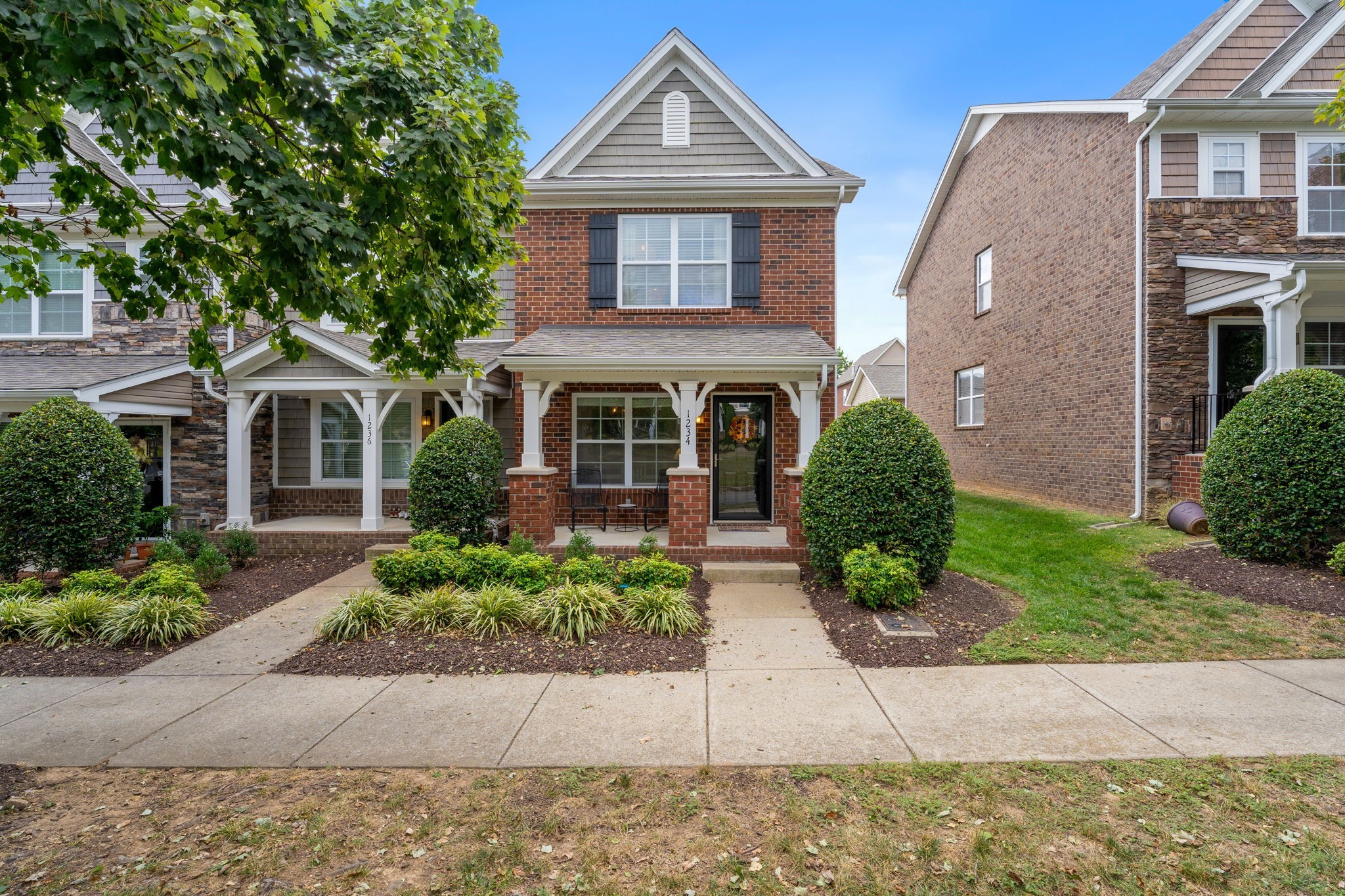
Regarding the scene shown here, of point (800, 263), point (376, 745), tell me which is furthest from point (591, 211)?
point (376, 745)

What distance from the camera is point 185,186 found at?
10734 mm

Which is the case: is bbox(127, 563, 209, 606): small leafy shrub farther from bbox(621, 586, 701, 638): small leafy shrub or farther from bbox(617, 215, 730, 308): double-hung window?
bbox(617, 215, 730, 308): double-hung window

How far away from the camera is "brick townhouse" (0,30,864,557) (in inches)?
388

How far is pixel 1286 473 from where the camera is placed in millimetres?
6855

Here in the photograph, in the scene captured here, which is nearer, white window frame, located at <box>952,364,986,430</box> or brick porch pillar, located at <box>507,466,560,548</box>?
brick porch pillar, located at <box>507,466,560,548</box>

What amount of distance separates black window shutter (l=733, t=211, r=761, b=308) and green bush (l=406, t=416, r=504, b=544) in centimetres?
483

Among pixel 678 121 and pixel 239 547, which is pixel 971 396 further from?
pixel 239 547

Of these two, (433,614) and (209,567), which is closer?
(433,614)

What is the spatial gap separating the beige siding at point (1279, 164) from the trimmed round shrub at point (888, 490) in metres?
8.57

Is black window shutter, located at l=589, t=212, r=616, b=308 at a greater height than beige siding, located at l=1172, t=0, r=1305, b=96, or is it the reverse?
beige siding, located at l=1172, t=0, r=1305, b=96

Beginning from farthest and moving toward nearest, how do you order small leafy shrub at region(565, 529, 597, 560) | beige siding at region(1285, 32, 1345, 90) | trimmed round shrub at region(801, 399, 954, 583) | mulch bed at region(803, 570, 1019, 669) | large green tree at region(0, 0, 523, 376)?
1. beige siding at region(1285, 32, 1345, 90)
2. small leafy shrub at region(565, 529, 597, 560)
3. trimmed round shrub at region(801, 399, 954, 583)
4. mulch bed at region(803, 570, 1019, 669)
5. large green tree at region(0, 0, 523, 376)

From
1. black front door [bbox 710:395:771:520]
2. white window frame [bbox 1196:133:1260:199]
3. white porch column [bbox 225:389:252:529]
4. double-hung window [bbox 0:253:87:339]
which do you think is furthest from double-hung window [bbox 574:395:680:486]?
white window frame [bbox 1196:133:1260:199]

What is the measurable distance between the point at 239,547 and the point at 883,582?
8.77 metres

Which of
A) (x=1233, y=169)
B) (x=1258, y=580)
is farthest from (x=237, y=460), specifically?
(x=1233, y=169)
